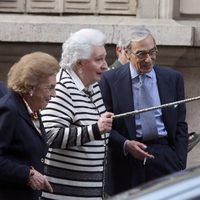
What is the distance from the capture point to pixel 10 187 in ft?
19.2

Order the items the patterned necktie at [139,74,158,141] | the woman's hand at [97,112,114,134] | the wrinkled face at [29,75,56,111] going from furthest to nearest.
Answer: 1. the patterned necktie at [139,74,158,141]
2. the woman's hand at [97,112,114,134]
3. the wrinkled face at [29,75,56,111]

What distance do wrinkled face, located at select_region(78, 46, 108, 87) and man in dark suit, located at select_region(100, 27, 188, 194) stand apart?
67 centimetres

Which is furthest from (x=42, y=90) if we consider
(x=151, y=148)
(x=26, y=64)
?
(x=151, y=148)

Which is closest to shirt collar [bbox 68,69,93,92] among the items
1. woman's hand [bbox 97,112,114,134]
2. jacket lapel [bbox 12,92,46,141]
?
woman's hand [bbox 97,112,114,134]

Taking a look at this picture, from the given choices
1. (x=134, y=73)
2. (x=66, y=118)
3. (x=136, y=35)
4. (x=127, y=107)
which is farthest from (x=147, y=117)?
(x=66, y=118)

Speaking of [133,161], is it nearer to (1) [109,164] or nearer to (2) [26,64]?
(1) [109,164]

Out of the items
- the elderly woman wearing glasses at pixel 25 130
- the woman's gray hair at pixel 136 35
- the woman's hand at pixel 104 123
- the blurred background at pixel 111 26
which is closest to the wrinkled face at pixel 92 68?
the woman's hand at pixel 104 123

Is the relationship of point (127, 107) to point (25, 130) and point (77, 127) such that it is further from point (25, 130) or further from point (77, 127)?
point (25, 130)

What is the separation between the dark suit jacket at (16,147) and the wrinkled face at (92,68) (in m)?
0.57

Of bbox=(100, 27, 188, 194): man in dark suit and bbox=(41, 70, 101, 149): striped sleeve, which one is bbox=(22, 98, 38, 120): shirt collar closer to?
bbox=(41, 70, 101, 149): striped sleeve

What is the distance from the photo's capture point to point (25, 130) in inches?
229

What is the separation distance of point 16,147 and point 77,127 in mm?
515

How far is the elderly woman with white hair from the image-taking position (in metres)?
6.12

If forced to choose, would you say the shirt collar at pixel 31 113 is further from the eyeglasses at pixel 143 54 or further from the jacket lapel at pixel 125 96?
the eyeglasses at pixel 143 54
